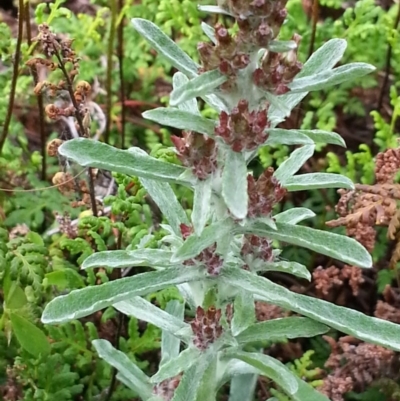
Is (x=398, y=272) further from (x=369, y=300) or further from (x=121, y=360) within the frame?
(x=121, y=360)

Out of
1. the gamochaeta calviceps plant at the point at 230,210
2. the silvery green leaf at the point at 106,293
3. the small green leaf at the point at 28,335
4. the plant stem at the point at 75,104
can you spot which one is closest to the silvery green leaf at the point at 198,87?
the gamochaeta calviceps plant at the point at 230,210

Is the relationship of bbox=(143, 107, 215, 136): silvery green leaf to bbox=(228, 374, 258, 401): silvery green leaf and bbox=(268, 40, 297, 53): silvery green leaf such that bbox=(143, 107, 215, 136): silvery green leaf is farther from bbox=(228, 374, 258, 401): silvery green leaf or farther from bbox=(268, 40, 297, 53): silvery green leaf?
bbox=(228, 374, 258, 401): silvery green leaf

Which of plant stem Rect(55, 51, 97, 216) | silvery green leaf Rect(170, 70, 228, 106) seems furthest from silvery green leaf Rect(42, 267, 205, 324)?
plant stem Rect(55, 51, 97, 216)

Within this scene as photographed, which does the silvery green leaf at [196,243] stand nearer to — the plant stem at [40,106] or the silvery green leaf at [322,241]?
the silvery green leaf at [322,241]

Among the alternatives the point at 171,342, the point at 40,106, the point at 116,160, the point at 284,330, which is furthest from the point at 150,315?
the point at 40,106

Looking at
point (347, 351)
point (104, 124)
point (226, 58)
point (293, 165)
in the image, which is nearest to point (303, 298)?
point (293, 165)

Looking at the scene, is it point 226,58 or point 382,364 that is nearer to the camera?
point 226,58
